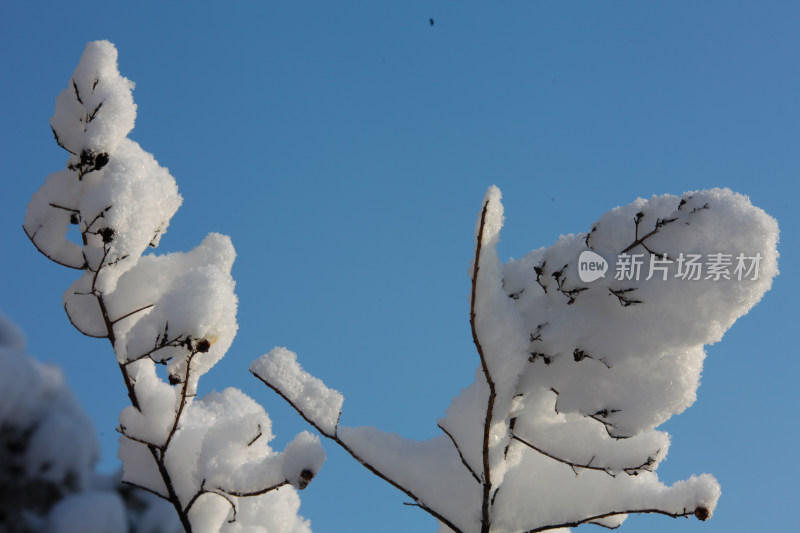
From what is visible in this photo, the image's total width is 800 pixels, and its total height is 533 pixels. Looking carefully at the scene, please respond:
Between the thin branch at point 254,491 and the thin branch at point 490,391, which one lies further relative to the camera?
the thin branch at point 254,491

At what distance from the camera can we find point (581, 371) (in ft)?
5.78

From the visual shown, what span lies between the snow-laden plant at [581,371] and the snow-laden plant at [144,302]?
24cm

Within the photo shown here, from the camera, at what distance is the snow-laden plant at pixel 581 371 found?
166 centimetres

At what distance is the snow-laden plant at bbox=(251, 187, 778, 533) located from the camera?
65.5 inches

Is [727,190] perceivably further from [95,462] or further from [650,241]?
[95,462]

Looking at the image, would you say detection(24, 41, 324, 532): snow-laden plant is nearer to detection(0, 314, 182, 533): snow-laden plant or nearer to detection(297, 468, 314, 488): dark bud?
detection(297, 468, 314, 488): dark bud

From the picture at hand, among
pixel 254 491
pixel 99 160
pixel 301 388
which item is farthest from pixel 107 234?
pixel 254 491

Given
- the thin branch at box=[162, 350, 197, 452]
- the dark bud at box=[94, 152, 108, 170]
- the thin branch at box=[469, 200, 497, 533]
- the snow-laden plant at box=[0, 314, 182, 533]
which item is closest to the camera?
the snow-laden plant at box=[0, 314, 182, 533]

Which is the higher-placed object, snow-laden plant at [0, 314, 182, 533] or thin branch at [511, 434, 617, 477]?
thin branch at [511, 434, 617, 477]

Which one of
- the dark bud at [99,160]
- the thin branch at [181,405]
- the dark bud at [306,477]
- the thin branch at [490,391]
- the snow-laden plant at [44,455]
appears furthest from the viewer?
the dark bud at [99,160]

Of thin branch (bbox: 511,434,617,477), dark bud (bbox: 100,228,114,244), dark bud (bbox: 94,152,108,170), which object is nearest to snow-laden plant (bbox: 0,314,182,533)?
dark bud (bbox: 100,228,114,244)

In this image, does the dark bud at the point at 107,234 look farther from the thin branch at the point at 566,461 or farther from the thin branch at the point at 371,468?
the thin branch at the point at 566,461

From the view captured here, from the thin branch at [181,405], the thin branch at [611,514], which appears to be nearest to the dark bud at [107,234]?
the thin branch at [181,405]

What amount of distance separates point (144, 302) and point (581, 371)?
1.28 metres
